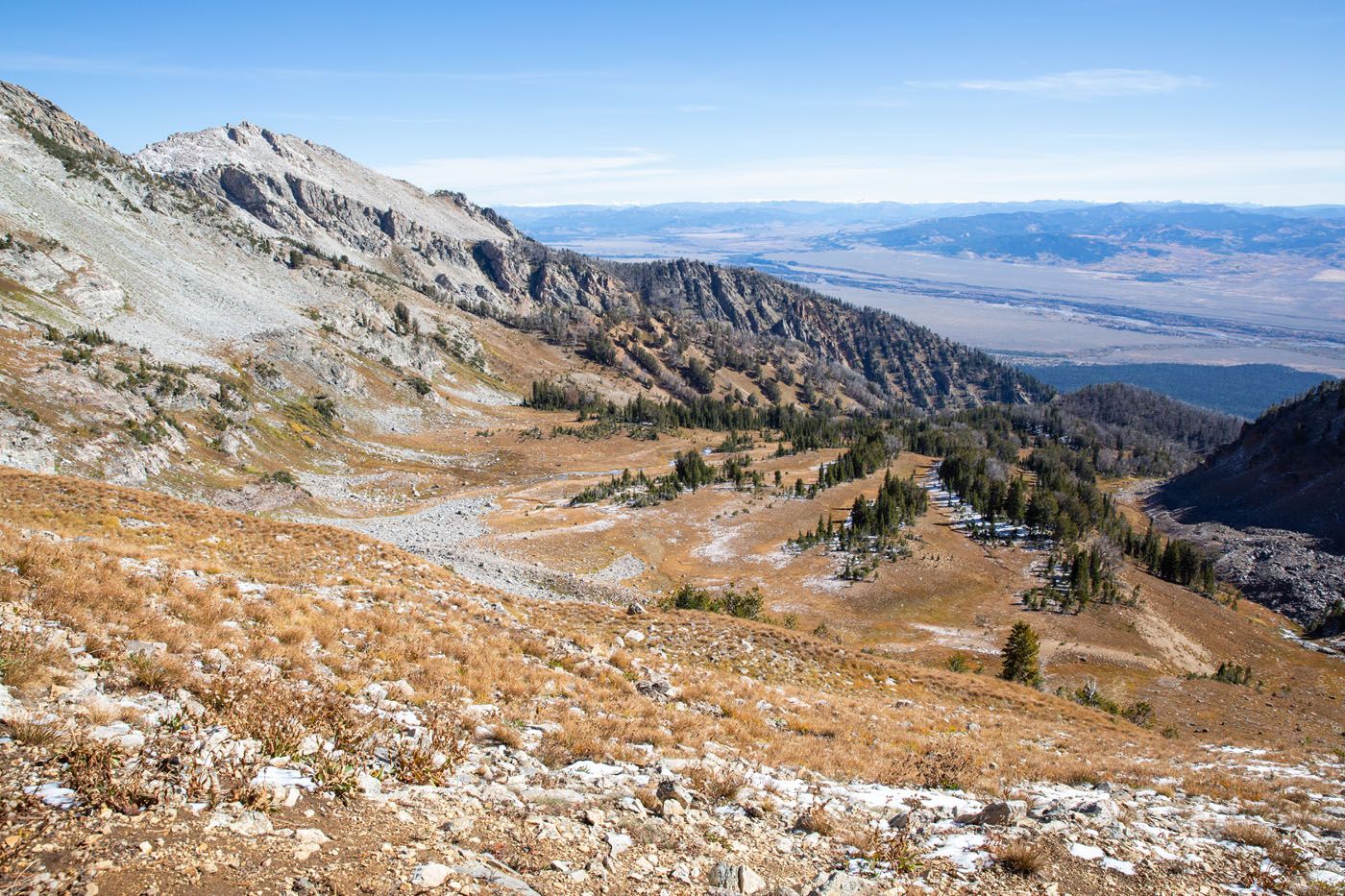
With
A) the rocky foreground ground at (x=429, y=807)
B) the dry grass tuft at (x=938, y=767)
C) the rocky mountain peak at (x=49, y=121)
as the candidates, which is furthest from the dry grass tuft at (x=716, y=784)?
the rocky mountain peak at (x=49, y=121)

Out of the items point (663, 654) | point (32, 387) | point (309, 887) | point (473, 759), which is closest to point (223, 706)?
point (473, 759)

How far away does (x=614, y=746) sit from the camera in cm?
1116

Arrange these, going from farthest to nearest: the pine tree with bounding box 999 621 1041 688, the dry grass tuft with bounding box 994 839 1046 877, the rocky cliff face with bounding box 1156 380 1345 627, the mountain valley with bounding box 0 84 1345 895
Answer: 1. the rocky cliff face with bounding box 1156 380 1345 627
2. the pine tree with bounding box 999 621 1041 688
3. the dry grass tuft with bounding box 994 839 1046 877
4. the mountain valley with bounding box 0 84 1345 895

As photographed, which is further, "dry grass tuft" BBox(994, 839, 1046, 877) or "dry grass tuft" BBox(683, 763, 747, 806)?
"dry grass tuft" BBox(683, 763, 747, 806)

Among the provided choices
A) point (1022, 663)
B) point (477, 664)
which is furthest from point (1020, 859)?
point (1022, 663)

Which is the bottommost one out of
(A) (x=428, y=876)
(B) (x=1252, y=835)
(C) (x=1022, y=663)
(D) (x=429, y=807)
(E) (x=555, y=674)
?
(C) (x=1022, y=663)

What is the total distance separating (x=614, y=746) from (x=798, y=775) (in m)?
3.55

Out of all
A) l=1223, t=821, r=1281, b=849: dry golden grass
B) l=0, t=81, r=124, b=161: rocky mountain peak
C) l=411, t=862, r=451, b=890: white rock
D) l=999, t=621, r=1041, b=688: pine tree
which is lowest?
l=999, t=621, r=1041, b=688: pine tree

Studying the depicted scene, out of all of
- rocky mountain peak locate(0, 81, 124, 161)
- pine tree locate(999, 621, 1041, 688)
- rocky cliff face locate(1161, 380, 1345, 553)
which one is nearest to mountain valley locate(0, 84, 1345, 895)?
pine tree locate(999, 621, 1041, 688)

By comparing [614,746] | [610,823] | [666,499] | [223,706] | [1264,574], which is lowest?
[1264,574]

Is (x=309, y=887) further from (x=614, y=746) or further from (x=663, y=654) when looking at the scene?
(x=663, y=654)

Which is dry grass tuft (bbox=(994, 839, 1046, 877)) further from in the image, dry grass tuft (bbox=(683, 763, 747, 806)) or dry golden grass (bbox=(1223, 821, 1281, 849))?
dry golden grass (bbox=(1223, 821, 1281, 849))

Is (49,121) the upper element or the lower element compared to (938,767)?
upper

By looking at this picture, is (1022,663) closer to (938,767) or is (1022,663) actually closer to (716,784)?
(938,767)
